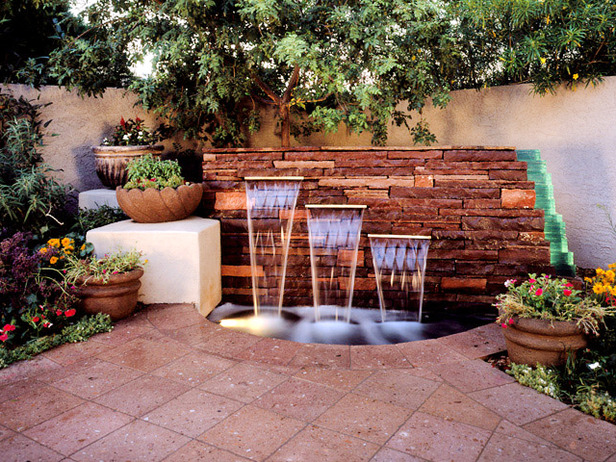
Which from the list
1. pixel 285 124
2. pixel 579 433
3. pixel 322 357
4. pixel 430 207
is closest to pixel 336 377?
pixel 322 357

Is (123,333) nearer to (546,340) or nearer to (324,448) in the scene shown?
(324,448)

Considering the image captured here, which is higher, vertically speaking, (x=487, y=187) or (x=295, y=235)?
(x=487, y=187)

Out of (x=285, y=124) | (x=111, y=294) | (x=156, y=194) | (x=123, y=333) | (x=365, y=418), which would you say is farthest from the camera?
(x=285, y=124)

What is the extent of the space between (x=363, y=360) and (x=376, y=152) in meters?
2.02

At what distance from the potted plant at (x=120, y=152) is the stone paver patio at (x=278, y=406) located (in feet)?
7.59

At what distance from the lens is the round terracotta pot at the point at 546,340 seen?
8.50 ft

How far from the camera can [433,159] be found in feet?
13.5

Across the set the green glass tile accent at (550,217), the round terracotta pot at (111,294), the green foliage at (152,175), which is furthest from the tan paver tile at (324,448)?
the green glass tile accent at (550,217)

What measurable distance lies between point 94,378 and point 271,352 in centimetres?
104

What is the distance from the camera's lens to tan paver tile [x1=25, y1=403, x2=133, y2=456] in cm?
199

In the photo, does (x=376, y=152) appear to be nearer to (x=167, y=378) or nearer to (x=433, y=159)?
(x=433, y=159)

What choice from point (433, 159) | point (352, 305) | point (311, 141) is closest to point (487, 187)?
point (433, 159)

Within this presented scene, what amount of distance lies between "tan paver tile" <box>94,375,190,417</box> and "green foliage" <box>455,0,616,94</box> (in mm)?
4167

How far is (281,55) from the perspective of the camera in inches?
144
